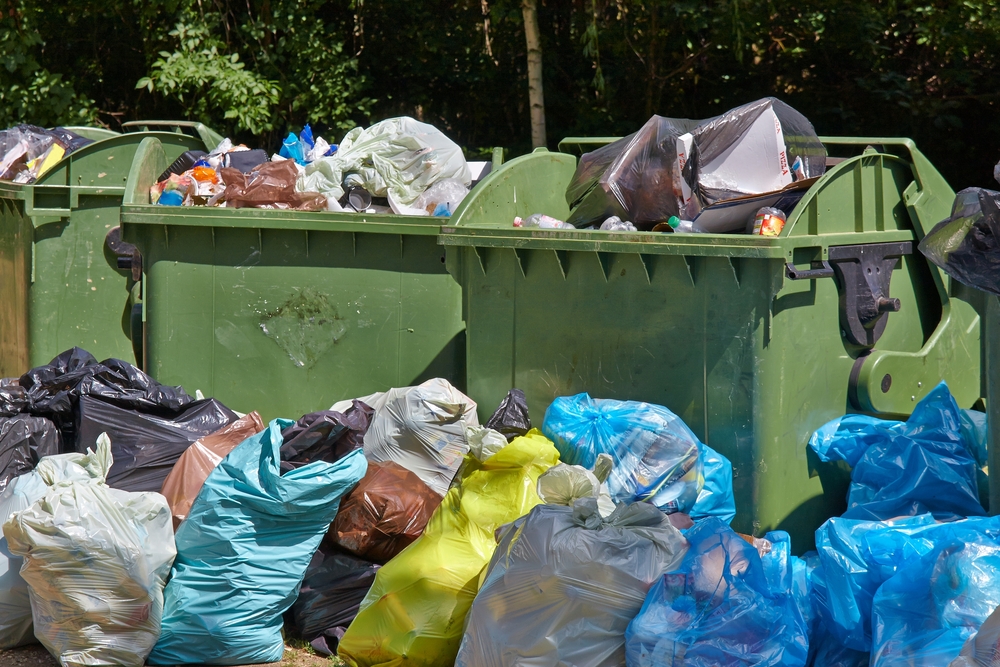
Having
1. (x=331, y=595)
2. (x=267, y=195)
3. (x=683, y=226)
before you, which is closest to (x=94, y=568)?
(x=331, y=595)

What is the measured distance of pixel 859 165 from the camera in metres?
3.40

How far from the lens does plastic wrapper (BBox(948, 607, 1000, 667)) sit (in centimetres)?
193

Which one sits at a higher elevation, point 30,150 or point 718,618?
point 30,150

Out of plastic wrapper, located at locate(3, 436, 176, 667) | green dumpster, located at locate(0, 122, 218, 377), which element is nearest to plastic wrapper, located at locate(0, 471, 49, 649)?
plastic wrapper, located at locate(3, 436, 176, 667)

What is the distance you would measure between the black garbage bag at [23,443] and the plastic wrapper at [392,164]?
139 cm

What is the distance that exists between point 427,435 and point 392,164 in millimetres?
1406

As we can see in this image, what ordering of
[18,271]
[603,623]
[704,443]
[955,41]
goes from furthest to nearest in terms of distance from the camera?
[955,41], [18,271], [704,443], [603,623]

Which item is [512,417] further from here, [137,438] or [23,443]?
[23,443]

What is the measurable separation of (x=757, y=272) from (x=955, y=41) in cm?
414

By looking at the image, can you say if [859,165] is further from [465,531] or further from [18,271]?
[18,271]

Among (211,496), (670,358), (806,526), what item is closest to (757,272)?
(670,358)

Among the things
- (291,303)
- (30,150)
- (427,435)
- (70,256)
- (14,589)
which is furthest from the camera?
(30,150)

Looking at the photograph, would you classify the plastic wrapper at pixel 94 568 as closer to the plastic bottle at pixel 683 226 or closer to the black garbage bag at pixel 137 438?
the black garbage bag at pixel 137 438

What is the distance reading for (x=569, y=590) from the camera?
2551 millimetres
